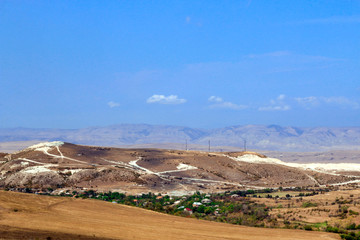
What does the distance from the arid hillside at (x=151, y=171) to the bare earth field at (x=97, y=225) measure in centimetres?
3539

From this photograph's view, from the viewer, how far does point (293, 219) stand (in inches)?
1885

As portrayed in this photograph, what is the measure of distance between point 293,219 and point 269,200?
1648 centimetres

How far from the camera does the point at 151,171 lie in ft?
314

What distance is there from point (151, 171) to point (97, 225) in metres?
61.4

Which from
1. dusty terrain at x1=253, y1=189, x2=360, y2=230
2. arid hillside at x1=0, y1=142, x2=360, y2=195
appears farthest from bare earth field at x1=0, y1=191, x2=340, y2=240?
arid hillside at x1=0, y1=142, x2=360, y2=195

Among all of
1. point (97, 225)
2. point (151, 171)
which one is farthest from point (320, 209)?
point (151, 171)

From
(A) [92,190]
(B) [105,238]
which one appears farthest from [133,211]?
(A) [92,190]

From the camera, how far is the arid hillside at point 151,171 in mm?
82062

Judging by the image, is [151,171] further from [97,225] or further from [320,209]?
[97,225]

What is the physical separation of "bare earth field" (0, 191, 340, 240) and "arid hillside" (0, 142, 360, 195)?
116 ft

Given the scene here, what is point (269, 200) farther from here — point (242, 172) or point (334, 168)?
point (334, 168)

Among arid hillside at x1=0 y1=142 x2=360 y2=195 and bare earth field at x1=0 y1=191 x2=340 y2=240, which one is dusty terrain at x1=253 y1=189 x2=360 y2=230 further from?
arid hillside at x1=0 y1=142 x2=360 y2=195

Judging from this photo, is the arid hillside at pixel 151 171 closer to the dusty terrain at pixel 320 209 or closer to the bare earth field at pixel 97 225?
the dusty terrain at pixel 320 209

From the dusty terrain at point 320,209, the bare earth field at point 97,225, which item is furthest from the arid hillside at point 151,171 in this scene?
the bare earth field at point 97,225
